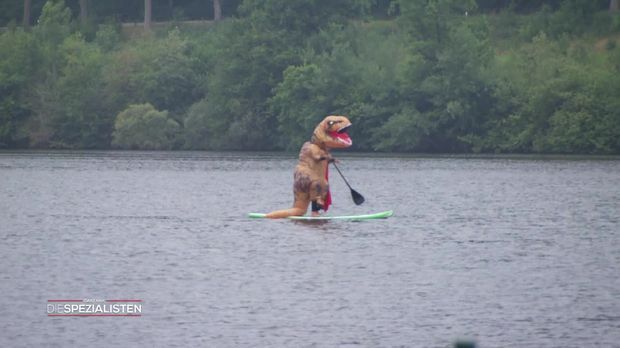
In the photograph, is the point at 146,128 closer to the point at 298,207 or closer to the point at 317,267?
the point at 298,207

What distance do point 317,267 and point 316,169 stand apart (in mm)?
8776

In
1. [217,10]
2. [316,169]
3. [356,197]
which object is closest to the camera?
[316,169]

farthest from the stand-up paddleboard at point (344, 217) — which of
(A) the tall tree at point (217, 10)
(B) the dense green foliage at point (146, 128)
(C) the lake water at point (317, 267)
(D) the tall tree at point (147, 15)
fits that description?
(A) the tall tree at point (217, 10)

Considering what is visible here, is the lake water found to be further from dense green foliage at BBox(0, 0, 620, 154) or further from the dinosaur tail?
dense green foliage at BBox(0, 0, 620, 154)

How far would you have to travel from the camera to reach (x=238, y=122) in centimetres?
9506

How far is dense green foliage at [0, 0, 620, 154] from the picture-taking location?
3332 inches

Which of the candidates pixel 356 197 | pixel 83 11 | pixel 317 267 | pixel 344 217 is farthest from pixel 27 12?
pixel 317 267

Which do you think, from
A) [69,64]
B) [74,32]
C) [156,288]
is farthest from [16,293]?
[74,32]

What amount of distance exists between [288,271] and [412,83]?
63327mm

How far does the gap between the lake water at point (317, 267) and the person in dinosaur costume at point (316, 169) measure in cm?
68

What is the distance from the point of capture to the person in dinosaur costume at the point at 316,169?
3578 cm

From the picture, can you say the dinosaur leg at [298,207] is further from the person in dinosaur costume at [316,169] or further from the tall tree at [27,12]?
the tall tree at [27,12]

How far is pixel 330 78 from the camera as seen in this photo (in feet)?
304

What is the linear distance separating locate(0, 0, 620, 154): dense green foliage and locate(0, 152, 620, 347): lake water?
3298 cm
